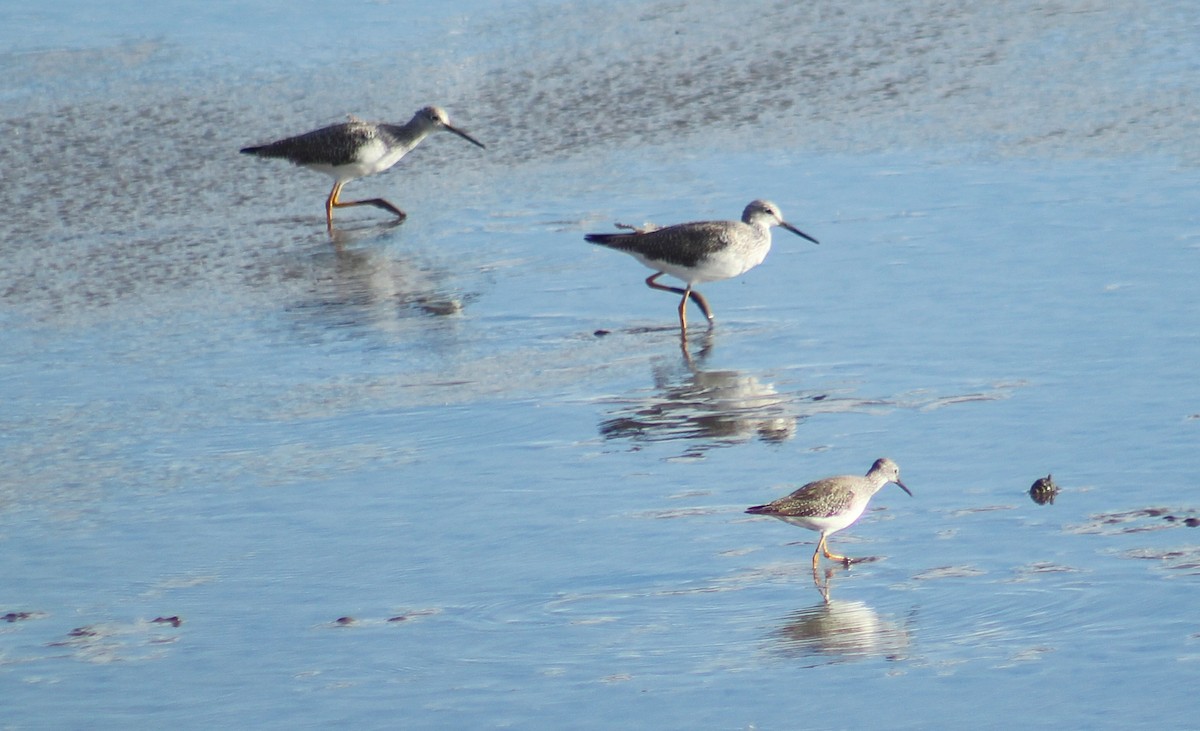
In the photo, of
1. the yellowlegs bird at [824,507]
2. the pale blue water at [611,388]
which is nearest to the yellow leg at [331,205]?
the pale blue water at [611,388]

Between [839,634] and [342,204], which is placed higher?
[342,204]

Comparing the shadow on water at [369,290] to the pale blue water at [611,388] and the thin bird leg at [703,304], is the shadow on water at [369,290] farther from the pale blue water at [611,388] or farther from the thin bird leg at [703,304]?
the thin bird leg at [703,304]

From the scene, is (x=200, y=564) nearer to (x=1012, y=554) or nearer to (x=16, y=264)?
(x=1012, y=554)

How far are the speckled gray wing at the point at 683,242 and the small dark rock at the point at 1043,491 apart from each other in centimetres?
370

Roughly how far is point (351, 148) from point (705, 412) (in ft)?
19.6

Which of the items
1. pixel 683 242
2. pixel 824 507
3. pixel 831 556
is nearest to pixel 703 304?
pixel 683 242

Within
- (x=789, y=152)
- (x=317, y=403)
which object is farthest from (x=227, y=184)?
(x=317, y=403)

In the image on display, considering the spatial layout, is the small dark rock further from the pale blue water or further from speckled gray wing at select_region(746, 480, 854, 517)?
speckled gray wing at select_region(746, 480, 854, 517)

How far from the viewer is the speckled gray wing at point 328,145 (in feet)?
47.3

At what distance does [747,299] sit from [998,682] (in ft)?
18.3

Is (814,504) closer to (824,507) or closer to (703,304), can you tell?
(824,507)

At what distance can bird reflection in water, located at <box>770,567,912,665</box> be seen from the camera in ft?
21.4

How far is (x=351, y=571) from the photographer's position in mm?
7582

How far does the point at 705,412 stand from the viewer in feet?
30.7
